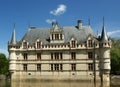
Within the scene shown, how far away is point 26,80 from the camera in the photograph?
44.3m

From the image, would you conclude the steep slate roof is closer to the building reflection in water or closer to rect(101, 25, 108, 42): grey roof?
rect(101, 25, 108, 42): grey roof

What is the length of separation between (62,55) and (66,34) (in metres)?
3.89

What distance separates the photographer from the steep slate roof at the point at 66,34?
44125 mm

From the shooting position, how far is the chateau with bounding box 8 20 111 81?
41656 millimetres

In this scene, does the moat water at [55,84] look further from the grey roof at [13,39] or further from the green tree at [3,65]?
the green tree at [3,65]

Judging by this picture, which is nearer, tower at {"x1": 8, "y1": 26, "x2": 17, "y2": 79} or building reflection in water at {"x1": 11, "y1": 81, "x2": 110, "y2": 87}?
building reflection in water at {"x1": 11, "y1": 81, "x2": 110, "y2": 87}

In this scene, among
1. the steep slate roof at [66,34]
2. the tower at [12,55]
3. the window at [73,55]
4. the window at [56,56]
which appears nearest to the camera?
the window at [73,55]

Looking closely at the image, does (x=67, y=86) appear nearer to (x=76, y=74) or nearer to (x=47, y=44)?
(x=76, y=74)

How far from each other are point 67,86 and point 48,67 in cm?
633

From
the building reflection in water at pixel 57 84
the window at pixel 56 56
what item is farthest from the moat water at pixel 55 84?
the window at pixel 56 56

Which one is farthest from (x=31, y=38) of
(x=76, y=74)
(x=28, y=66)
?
(x=76, y=74)

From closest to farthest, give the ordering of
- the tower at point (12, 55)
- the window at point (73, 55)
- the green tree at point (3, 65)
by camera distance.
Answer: the window at point (73, 55)
the tower at point (12, 55)
the green tree at point (3, 65)

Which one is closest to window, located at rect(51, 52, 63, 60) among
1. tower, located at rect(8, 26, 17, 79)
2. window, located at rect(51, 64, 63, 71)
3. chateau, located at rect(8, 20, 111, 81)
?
chateau, located at rect(8, 20, 111, 81)

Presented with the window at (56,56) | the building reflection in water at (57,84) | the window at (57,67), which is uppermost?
the window at (56,56)
